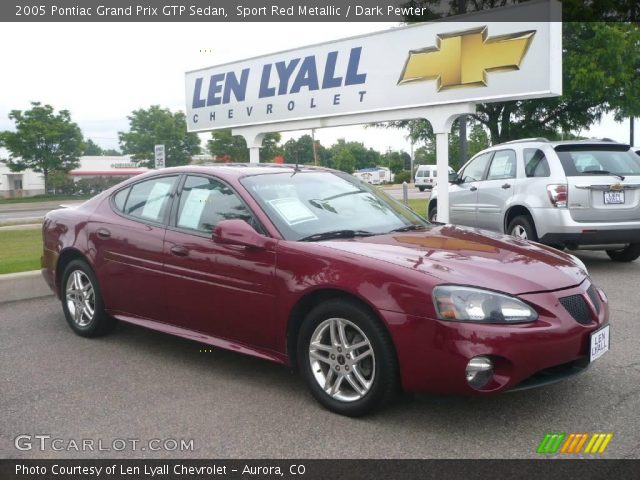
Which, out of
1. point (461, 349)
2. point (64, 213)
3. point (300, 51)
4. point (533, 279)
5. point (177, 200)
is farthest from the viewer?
point (300, 51)

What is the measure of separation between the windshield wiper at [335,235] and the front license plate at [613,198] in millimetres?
5113

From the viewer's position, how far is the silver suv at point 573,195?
27.3 feet

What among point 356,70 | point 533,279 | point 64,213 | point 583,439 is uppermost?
point 356,70

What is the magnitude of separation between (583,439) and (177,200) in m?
3.20

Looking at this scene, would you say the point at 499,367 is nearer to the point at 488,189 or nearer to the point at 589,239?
the point at 589,239

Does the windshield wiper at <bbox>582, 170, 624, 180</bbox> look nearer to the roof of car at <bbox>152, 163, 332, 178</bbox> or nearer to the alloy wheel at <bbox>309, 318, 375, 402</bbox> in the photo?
the roof of car at <bbox>152, 163, 332, 178</bbox>

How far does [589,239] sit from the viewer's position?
326 inches

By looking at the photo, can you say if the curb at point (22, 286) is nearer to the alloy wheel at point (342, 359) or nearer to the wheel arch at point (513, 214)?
the alloy wheel at point (342, 359)

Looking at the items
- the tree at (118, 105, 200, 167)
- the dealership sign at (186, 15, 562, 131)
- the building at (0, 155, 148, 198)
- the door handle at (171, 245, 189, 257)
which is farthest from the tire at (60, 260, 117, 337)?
the building at (0, 155, 148, 198)

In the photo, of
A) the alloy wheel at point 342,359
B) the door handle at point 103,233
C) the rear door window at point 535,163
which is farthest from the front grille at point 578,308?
the rear door window at point 535,163

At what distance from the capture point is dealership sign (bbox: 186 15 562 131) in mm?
9711

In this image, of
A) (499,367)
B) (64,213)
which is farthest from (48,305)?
(499,367)

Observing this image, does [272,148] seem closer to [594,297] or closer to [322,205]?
[322,205]

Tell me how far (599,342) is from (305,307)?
5.57 ft
